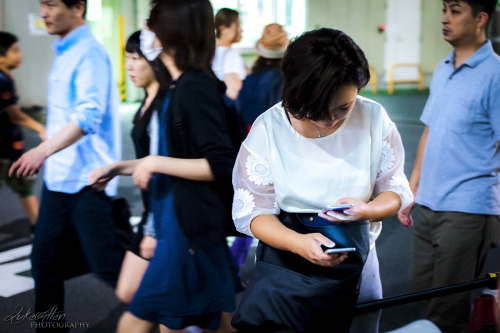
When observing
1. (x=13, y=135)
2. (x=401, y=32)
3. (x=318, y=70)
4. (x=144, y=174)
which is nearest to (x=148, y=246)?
(x=144, y=174)

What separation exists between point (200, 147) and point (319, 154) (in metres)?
0.65

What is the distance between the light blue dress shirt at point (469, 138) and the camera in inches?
107

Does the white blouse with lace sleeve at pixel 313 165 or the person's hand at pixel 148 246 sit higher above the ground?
the white blouse with lace sleeve at pixel 313 165

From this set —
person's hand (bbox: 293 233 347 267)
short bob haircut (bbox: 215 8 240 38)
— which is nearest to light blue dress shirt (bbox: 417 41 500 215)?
person's hand (bbox: 293 233 347 267)

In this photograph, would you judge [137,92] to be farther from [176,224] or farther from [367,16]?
Result: [176,224]

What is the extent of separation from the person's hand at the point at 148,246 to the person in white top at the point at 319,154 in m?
0.73

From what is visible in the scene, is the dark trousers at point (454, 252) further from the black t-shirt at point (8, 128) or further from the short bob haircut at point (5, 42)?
the short bob haircut at point (5, 42)

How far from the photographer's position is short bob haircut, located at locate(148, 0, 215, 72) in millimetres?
2223

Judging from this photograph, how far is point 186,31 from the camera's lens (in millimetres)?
2232

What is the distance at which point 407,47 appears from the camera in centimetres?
1838

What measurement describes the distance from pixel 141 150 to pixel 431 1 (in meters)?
17.3

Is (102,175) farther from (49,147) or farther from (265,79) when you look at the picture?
(265,79)

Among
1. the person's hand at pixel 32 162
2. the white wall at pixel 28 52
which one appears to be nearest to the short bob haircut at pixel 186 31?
the person's hand at pixel 32 162

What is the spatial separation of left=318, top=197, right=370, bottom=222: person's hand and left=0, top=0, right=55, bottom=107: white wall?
41.5 feet
